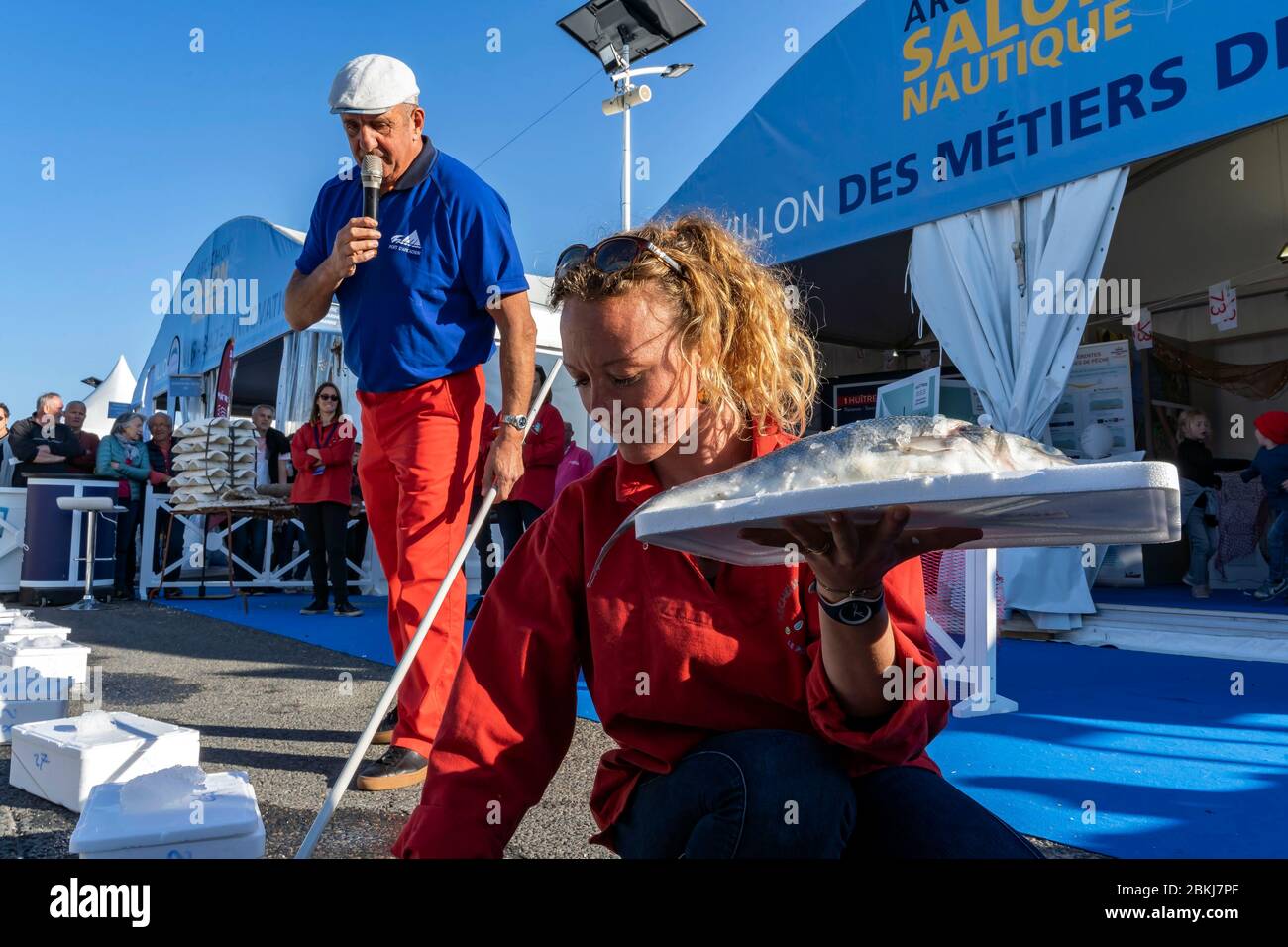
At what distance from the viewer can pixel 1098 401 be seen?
8.41m

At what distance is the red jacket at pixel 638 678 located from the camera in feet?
3.80

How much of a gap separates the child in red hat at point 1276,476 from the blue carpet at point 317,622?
5853mm

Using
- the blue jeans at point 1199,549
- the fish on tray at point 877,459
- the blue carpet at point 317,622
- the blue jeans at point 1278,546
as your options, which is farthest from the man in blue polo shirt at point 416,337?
the blue jeans at point 1278,546

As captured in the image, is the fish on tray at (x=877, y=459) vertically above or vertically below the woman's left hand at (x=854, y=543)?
above

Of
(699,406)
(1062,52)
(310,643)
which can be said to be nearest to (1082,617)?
(1062,52)

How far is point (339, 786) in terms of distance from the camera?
5.46ft

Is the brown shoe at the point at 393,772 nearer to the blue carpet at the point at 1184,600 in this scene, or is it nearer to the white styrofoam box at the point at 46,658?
the white styrofoam box at the point at 46,658

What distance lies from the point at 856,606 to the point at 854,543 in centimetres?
11

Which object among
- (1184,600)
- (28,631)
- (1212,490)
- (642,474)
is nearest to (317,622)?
(28,631)

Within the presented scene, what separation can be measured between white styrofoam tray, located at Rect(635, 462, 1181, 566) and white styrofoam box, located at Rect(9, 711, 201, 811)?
176cm

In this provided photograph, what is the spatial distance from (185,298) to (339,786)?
19.9 m

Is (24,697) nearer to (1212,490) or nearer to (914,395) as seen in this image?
(914,395)

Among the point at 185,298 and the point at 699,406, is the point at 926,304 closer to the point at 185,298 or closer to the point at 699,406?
the point at 699,406

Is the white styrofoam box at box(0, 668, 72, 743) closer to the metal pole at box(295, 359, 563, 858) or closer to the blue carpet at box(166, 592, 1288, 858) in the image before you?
the metal pole at box(295, 359, 563, 858)
